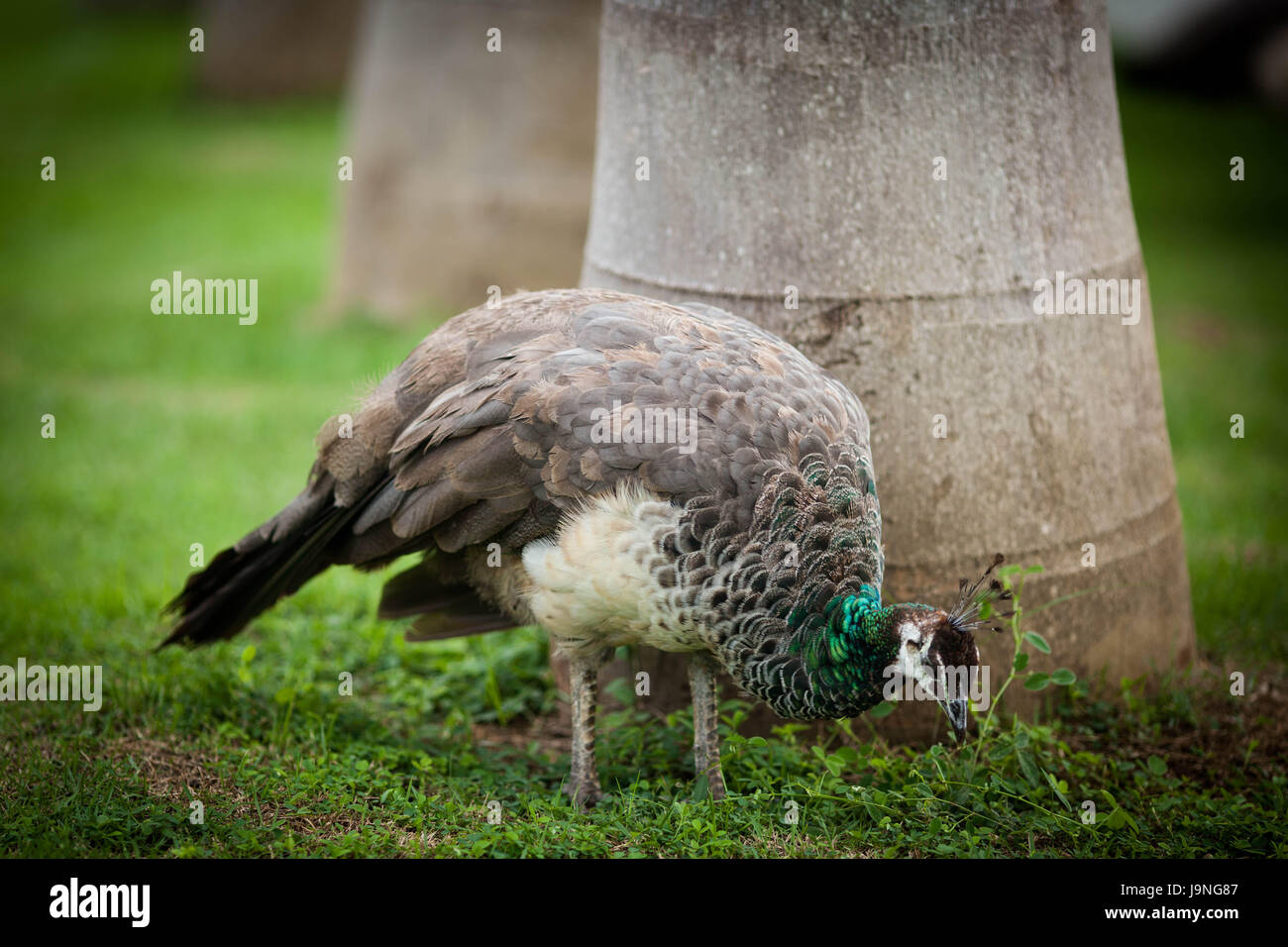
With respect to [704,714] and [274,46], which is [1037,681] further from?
[274,46]

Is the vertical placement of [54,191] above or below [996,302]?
above

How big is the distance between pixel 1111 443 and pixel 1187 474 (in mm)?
3042

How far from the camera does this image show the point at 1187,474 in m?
7.24

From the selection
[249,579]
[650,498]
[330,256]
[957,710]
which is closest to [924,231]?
[650,498]

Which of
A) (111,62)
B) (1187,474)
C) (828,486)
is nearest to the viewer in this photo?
(828,486)

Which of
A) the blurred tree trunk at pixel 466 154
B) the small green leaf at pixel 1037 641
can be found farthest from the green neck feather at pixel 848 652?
the blurred tree trunk at pixel 466 154

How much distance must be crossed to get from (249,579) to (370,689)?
771 millimetres

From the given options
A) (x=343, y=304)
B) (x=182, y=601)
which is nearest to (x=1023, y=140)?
(x=182, y=601)

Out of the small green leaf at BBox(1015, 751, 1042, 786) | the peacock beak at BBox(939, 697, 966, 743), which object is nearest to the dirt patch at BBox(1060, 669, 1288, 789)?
the small green leaf at BBox(1015, 751, 1042, 786)

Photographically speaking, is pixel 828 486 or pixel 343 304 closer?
pixel 828 486

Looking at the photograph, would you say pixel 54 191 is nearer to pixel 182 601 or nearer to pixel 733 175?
pixel 182 601

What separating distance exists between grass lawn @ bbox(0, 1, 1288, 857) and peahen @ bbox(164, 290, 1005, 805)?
396 mm

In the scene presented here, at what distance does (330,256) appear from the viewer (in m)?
10.5

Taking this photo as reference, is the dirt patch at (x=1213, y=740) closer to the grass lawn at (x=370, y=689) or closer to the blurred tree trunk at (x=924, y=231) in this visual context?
the grass lawn at (x=370, y=689)
